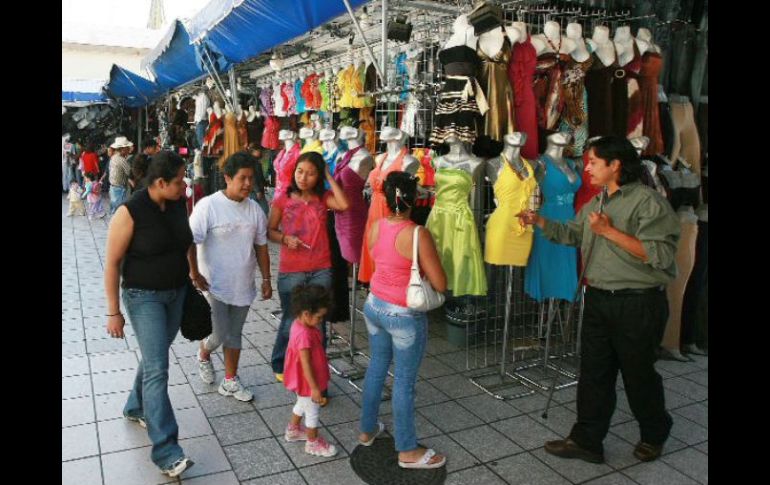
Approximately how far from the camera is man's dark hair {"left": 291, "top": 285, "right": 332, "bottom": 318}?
10.7ft

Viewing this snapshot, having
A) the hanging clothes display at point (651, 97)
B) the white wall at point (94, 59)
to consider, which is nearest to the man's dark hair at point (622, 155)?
the hanging clothes display at point (651, 97)

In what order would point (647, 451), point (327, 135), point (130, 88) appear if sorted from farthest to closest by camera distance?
point (130, 88), point (327, 135), point (647, 451)

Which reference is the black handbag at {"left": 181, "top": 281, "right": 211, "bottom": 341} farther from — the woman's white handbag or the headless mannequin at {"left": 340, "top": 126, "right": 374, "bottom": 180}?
the headless mannequin at {"left": 340, "top": 126, "right": 374, "bottom": 180}

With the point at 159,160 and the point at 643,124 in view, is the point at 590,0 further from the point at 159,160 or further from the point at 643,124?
the point at 159,160

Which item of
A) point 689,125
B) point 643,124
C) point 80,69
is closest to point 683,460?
point 643,124

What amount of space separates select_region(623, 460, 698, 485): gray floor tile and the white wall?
22901 millimetres

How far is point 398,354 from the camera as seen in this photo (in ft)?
9.98

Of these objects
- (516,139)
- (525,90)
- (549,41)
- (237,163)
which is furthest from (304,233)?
(549,41)

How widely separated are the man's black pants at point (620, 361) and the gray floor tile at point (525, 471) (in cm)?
28

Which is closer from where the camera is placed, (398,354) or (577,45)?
(398,354)

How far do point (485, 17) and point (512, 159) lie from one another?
2.97 ft

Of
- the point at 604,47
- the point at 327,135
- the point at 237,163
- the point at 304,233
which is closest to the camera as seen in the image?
the point at 237,163

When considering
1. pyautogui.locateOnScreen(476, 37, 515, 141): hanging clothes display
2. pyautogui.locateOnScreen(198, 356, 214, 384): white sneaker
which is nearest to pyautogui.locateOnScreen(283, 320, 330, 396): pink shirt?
pyautogui.locateOnScreen(198, 356, 214, 384): white sneaker

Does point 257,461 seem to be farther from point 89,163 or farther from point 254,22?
point 89,163
